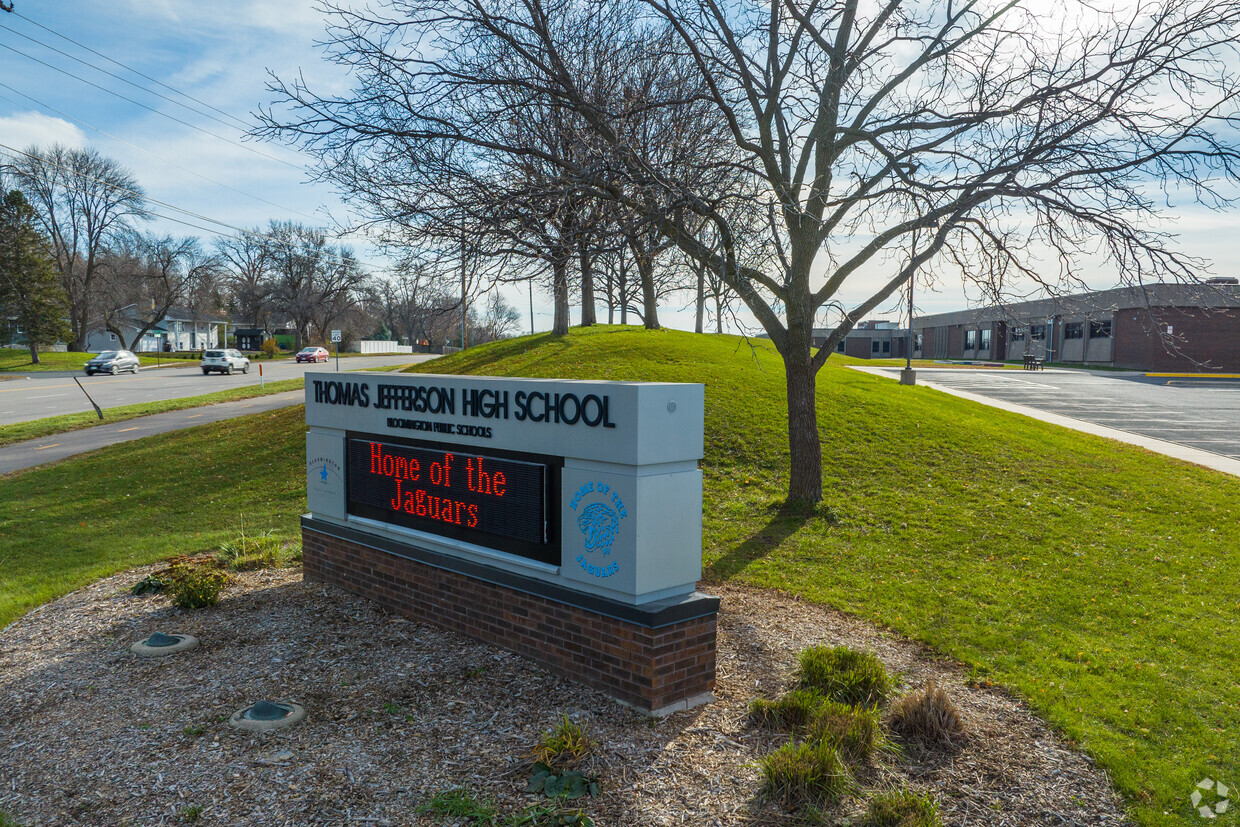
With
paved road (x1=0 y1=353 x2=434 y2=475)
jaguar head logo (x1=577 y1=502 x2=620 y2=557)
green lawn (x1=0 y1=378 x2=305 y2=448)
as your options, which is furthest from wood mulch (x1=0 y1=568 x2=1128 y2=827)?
green lawn (x1=0 y1=378 x2=305 y2=448)

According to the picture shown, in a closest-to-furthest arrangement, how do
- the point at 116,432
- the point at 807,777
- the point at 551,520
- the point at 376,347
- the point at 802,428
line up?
1. the point at 807,777
2. the point at 551,520
3. the point at 802,428
4. the point at 116,432
5. the point at 376,347

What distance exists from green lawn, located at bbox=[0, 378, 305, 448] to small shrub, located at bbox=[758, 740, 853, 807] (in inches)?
877

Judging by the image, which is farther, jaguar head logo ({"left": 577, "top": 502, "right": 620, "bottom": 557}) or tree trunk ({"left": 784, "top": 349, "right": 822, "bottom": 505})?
tree trunk ({"left": 784, "top": 349, "right": 822, "bottom": 505})

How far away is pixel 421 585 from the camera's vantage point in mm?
6277

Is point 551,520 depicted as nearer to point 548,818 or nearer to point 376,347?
point 548,818

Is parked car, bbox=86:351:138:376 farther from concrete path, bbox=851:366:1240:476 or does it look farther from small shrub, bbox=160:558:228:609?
concrete path, bbox=851:366:1240:476

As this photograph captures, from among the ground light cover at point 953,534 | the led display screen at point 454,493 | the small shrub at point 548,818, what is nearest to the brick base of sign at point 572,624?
the led display screen at point 454,493

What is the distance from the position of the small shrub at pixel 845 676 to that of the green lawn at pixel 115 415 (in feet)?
71.7

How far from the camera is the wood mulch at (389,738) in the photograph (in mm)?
3812

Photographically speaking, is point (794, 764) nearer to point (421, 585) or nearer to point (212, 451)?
point (421, 585)

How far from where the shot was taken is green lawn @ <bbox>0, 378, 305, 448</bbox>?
20297mm

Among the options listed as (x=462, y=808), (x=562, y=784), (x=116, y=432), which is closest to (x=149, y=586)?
(x=462, y=808)

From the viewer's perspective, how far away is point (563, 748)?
13.4 ft

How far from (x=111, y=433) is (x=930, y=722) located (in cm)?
2220
